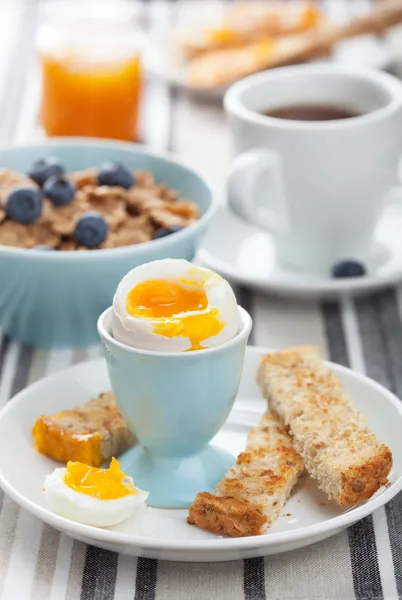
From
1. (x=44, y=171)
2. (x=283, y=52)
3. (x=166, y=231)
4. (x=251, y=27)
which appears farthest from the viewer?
(x=251, y=27)

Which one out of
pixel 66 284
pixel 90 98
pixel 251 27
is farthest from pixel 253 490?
pixel 251 27

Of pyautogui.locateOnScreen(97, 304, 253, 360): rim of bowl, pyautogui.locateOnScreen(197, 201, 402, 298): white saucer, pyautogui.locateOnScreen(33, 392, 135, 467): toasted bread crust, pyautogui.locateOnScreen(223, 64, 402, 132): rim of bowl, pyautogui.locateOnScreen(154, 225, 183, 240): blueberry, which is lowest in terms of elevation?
pyautogui.locateOnScreen(197, 201, 402, 298): white saucer

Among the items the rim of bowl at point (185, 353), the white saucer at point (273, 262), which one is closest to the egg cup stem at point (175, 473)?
the rim of bowl at point (185, 353)

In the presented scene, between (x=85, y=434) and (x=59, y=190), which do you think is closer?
(x=85, y=434)

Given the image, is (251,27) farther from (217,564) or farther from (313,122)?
(217,564)

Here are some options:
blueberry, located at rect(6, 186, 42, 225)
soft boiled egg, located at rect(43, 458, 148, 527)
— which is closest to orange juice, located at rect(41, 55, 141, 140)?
blueberry, located at rect(6, 186, 42, 225)

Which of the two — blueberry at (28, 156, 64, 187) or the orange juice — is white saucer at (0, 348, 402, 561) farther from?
the orange juice
